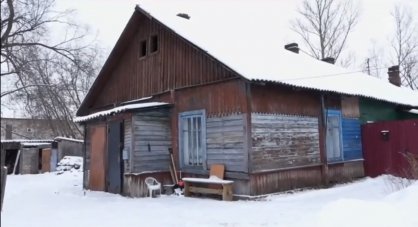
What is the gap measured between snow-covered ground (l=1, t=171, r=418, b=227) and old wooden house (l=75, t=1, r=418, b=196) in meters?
0.91

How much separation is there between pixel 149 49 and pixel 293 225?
29.5ft

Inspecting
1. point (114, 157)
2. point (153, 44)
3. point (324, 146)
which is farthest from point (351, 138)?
point (114, 157)

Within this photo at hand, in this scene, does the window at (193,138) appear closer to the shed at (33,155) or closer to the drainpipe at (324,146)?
the drainpipe at (324,146)

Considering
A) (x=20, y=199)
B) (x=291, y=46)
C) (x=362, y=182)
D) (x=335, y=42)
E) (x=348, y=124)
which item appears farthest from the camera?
(x=335, y=42)

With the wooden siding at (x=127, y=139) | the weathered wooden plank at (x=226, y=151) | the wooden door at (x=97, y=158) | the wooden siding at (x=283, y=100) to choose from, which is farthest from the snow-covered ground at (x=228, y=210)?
the wooden siding at (x=283, y=100)

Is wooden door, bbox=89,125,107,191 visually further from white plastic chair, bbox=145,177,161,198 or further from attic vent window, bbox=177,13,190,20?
attic vent window, bbox=177,13,190,20

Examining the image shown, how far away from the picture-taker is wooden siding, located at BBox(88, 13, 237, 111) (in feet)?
39.9

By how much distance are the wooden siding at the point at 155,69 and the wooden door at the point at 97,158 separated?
1777 millimetres

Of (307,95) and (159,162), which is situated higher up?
(307,95)

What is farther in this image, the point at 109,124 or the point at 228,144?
the point at 109,124

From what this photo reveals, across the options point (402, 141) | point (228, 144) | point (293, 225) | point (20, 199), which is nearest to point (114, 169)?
point (20, 199)

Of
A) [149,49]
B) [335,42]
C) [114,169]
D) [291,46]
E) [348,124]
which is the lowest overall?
[114,169]

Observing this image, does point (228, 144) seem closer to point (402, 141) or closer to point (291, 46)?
point (402, 141)

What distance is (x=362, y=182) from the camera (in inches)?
547
